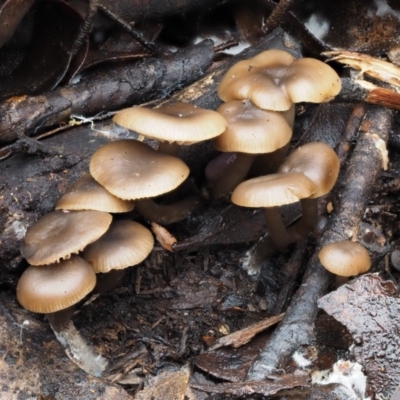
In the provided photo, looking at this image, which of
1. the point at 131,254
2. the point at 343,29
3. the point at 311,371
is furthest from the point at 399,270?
the point at 343,29

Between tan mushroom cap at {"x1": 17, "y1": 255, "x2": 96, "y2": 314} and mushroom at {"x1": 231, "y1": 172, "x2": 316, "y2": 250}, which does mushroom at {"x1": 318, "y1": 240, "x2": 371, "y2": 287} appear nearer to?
mushroom at {"x1": 231, "y1": 172, "x2": 316, "y2": 250}

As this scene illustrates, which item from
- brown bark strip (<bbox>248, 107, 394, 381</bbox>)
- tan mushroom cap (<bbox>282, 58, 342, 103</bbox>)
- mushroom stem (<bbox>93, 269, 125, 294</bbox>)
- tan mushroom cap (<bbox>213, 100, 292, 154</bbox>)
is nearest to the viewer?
brown bark strip (<bbox>248, 107, 394, 381</bbox>)

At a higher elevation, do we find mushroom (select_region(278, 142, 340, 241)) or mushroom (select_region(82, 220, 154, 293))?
mushroom (select_region(278, 142, 340, 241))

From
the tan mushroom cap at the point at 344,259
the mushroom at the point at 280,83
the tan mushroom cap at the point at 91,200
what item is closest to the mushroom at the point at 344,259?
the tan mushroom cap at the point at 344,259

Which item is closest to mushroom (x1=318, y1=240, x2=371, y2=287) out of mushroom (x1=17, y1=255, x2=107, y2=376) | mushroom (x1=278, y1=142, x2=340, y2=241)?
mushroom (x1=278, y1=142, x2=340, y2=241)

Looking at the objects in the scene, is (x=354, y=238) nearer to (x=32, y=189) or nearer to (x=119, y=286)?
(x=119, y=286)
